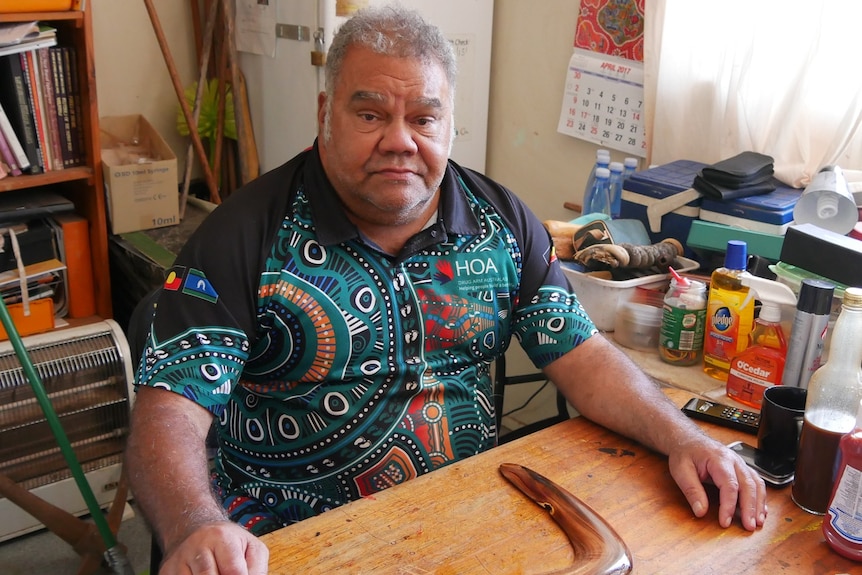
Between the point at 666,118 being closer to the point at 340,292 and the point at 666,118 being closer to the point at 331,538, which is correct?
the point at 340,292

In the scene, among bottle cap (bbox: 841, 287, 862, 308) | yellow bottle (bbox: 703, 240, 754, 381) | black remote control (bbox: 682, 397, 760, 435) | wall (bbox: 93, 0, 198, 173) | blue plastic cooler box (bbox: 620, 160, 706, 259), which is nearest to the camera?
bottle cap (bbox: 841, 287, 862, 308)

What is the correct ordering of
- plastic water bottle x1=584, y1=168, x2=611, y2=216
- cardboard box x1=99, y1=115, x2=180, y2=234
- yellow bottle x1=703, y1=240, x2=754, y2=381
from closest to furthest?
yellow bottle x1=703, y1=240, x2=754, y2=381 < plastic water bottle x1=584, y1=168, x2=611, y2=216 < cardboard box x1=99, y1=115, x2=180, y2=234

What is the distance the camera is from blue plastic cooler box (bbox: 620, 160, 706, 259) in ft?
6.26

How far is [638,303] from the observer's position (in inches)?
70.2

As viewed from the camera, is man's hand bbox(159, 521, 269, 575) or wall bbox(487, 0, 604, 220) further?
wall bbox(487, 0, 604, 220)

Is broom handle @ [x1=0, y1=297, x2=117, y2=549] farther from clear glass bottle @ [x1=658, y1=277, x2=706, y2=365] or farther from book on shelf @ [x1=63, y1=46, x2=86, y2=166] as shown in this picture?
clear glass bottle @ [x1=658, y1=277, x2=706, y2=365]

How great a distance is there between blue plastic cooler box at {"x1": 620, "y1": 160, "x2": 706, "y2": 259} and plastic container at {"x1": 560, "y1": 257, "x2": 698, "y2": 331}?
0.36 ft

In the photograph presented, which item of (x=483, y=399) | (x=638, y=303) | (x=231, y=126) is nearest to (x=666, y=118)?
(x=638, y=303)

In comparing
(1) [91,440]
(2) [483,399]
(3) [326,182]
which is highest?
(3) [326,182]

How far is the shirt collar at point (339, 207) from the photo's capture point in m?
1.41

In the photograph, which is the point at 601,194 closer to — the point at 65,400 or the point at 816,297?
the point at 816,297

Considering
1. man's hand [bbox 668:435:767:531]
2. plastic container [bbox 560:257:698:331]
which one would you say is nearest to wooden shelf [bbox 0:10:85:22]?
plastic container [bbox 560:257:698:331]

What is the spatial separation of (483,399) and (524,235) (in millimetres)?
318

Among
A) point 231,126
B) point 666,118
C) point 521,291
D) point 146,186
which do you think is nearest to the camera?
point 521,291
